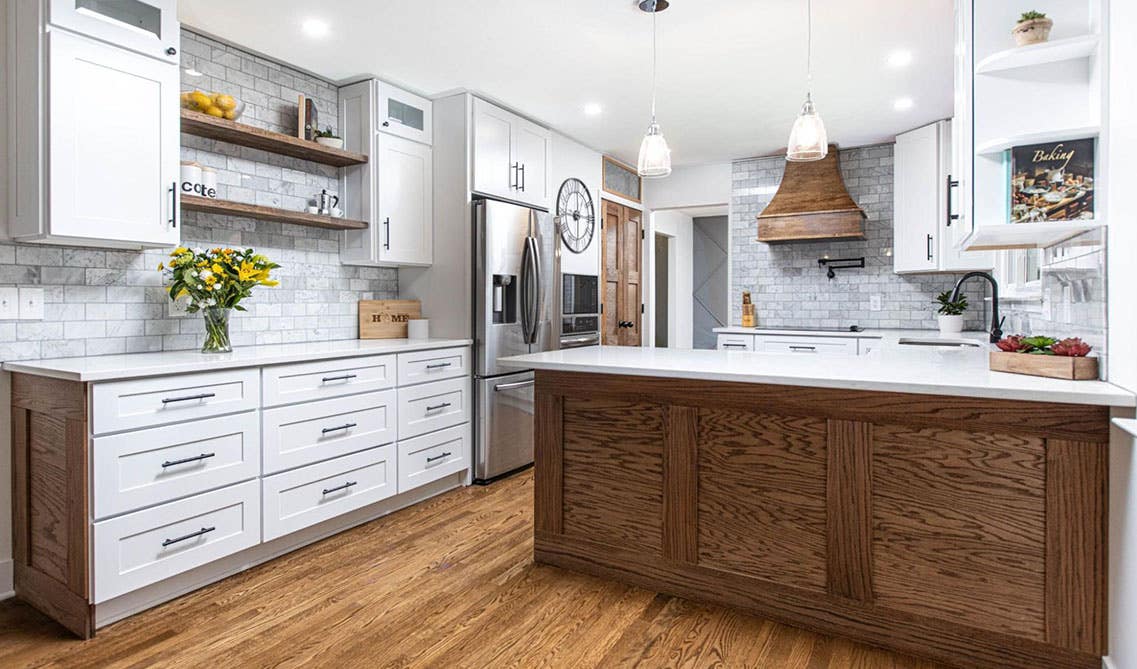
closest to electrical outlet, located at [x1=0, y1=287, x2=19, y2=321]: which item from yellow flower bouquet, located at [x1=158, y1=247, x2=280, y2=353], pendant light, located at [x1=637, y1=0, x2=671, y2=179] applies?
yellow flower bouquet, located at [x1=158, y1=247, x2=280, y2=353]

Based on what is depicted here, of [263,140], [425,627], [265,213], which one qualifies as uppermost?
[263,140]

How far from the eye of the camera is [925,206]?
468 cm

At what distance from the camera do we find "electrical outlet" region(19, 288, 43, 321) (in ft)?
8.14

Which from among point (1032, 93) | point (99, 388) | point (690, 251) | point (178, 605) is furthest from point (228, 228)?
point (690, 251)

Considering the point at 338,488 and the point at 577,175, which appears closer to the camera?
the point at 338,488

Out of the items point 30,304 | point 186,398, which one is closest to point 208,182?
point 30,304

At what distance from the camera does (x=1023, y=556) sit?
182cm

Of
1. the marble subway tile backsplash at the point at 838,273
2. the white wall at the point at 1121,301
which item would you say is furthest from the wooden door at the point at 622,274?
the white wall at the point at 1121,301

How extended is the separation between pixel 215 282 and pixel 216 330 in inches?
8.4

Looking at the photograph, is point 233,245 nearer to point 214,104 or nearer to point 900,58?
point 214,104

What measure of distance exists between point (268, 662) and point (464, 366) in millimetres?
2096

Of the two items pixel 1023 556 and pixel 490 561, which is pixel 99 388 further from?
pixel 1023 556

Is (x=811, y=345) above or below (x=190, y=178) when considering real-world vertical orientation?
below

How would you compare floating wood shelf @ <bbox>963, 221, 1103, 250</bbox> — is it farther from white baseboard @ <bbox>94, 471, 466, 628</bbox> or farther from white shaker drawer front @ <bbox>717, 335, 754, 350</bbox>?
white baseboard @ <bbox>94, 471, 466, 628</bbox>
